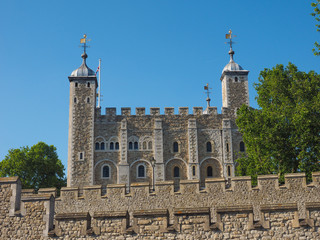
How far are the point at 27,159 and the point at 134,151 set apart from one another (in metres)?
10.6

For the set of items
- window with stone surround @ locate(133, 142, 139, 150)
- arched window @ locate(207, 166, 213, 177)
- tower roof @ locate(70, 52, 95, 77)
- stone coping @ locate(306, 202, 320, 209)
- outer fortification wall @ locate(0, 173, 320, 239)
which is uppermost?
tower roof @ locate(70, 52, 95, 77)

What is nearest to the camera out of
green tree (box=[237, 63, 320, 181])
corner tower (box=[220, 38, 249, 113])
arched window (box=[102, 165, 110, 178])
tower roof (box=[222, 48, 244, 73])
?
green tree (box=[237, 63, 320, 181])

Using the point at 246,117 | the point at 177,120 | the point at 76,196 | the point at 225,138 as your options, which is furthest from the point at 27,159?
the point at 76,196

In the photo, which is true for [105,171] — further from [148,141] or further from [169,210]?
[169,210]

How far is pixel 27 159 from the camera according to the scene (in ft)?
145

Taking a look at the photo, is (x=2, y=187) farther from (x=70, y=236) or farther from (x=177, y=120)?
(x=177, y=120)

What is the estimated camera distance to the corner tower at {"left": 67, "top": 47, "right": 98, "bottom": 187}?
44.3 m

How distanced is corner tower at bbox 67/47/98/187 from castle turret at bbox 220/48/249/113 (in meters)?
13.9

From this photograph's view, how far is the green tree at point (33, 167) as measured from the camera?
43156 mm

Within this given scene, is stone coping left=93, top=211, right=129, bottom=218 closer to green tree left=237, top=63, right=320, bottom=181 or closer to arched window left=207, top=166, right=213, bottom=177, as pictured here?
green tree left=237, top=63, right=320, bottom=181

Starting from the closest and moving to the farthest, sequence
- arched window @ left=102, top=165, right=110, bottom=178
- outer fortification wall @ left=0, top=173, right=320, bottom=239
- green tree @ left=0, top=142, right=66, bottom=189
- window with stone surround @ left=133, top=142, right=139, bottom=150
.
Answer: outer fortification wall @ left=0, top=173, right=320, bottom=239 < green tree @ left=0, top=142, right=66, bottom=189 < arched window @ left=102, top=165, right=110, bottom=178 < window with stone surround @ left=133, top=142, right=139, bottom=150

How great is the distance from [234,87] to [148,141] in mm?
10884

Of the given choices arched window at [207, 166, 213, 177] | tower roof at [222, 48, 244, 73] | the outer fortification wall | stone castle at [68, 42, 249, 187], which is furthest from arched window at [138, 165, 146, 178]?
the outer fortification wall

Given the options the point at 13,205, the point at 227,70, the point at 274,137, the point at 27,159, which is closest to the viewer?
the point at 13,205
